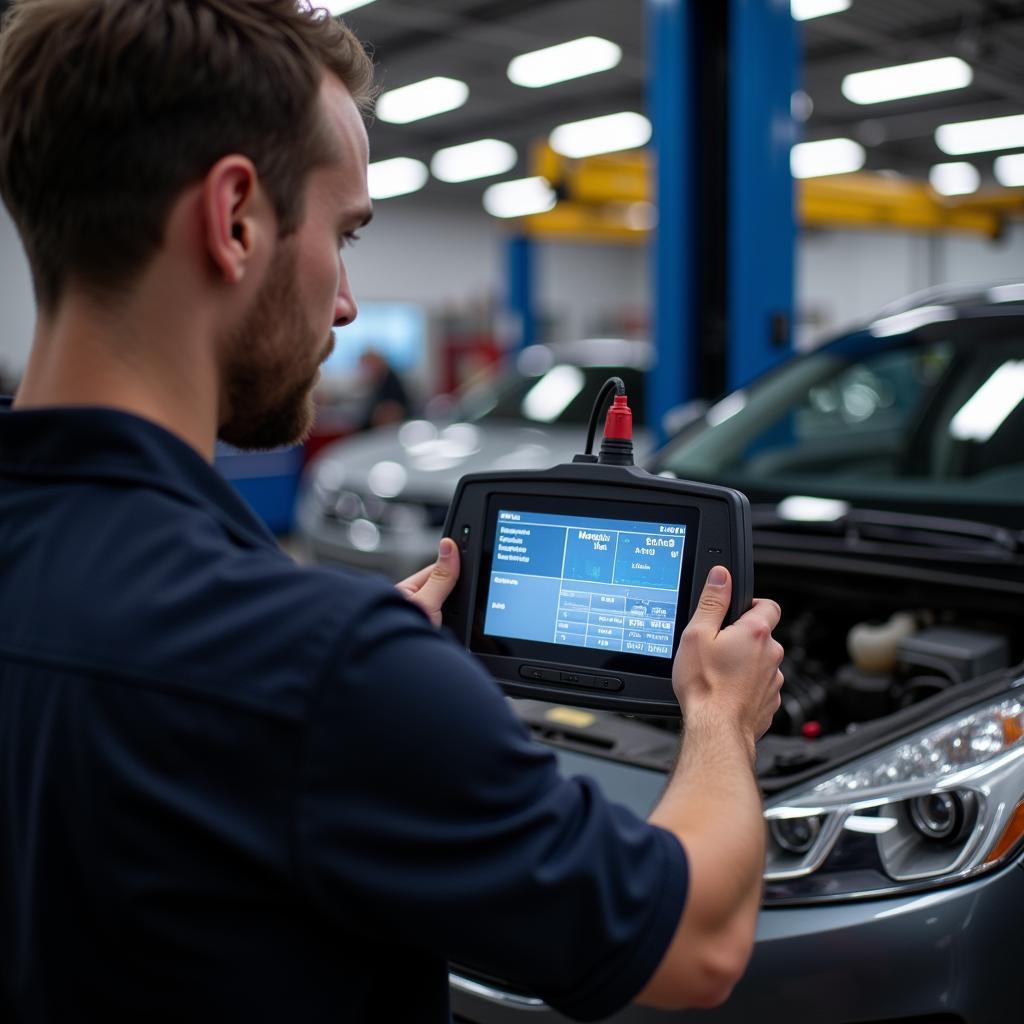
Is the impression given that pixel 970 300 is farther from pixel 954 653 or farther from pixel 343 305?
pixel 343 305

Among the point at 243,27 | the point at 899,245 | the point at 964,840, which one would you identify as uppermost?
the point at 243,27

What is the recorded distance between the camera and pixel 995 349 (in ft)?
9.69

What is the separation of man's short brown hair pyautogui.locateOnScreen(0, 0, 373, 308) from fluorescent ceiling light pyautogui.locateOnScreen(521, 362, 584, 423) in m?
4.87

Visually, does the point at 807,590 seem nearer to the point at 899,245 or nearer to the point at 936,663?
the point at 936,663

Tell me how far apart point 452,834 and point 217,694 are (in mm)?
168

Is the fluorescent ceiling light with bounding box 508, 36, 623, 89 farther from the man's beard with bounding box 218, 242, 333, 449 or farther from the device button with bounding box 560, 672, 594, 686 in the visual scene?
the man's beard with bounding box 218, 242, 333, 449

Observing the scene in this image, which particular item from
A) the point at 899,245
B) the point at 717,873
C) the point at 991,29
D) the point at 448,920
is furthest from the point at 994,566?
the point at 899,245

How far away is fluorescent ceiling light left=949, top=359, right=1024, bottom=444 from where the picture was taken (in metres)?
2.66

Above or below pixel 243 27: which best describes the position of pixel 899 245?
below

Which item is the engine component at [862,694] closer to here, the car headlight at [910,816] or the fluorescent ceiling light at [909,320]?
the car headlight at [910,816]

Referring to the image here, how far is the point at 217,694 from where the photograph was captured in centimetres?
67

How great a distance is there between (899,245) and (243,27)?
20.1m

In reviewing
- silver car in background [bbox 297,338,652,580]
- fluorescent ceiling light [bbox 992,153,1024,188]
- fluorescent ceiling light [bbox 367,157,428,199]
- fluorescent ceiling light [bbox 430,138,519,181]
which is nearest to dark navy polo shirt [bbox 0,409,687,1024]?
silver car in background [bbox 297,338,652,580]

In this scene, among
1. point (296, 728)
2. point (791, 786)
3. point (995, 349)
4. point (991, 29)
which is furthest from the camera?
point (991, 29)
